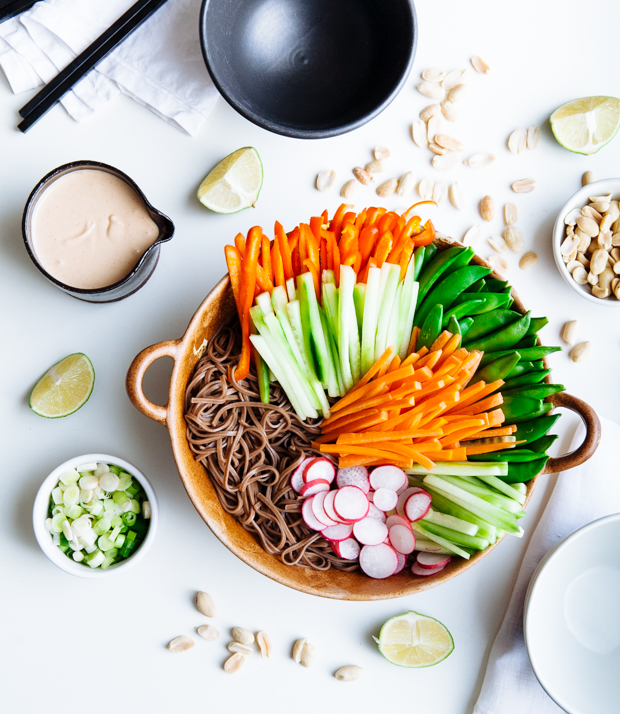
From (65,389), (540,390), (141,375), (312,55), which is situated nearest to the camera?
(141,375)

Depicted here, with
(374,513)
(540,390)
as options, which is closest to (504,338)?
(540,390)

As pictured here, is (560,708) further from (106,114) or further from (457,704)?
(106,114)

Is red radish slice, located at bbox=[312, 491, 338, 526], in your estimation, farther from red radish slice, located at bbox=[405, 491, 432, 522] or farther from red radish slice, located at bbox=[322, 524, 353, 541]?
red radish slice, located at bbox=[405, 491, 432, 522]

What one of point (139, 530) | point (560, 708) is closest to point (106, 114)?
point (139, 530)

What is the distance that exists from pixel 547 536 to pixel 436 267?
96cm

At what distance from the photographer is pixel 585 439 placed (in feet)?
5.25

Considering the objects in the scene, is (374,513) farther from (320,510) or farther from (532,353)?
(532,353)

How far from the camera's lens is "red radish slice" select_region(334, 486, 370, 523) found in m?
1.63

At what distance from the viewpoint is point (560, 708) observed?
183 centimetres

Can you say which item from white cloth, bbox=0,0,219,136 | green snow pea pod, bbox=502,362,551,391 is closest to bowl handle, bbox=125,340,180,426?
white cloth, bbox=0,0,219,136

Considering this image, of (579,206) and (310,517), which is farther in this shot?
(579,206)

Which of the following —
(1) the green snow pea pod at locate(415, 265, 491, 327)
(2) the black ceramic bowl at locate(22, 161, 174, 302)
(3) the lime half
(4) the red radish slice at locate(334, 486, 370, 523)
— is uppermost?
(2) the black ceramic bowl at locate(22, 161, 174, 302)

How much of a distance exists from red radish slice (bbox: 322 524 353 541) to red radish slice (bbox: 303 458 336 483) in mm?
141

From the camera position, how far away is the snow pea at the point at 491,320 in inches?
63.6
